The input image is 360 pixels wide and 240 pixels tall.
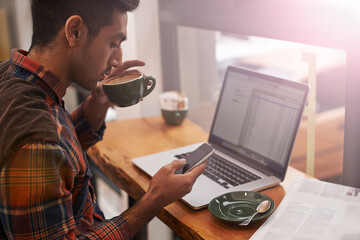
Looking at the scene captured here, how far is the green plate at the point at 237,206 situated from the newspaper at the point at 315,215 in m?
0.04

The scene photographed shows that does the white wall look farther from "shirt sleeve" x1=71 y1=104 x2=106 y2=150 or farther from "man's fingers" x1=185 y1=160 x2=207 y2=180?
"man's fingers" x1=185 y1=160 x2=207 y2=180

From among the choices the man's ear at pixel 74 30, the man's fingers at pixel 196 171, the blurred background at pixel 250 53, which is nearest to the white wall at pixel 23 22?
the blurred background at pixel 250 53

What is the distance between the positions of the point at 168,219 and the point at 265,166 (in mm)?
341

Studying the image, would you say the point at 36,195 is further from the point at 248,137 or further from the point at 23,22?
the point at 23,22

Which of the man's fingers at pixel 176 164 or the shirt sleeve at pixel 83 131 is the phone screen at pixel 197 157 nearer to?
the man's fingers at pixel 176 164

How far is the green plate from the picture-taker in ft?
3.37

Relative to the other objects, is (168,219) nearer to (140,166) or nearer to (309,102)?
(140,166)

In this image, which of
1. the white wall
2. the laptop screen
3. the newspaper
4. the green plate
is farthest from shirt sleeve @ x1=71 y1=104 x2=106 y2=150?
the white wall

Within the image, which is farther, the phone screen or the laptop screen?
the laptop screen

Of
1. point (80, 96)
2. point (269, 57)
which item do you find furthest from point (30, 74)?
point (80, 96)

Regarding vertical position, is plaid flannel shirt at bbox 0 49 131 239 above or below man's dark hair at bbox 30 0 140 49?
below

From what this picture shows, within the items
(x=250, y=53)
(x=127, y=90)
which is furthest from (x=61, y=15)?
(x=250, y=53)

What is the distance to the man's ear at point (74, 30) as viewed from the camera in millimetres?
979

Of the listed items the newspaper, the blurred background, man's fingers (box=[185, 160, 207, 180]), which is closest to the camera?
the newspaper
